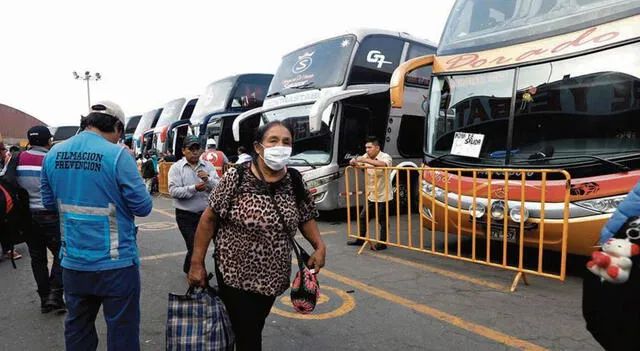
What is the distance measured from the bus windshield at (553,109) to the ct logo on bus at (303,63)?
12.8 ft

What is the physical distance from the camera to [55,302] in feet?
12.8

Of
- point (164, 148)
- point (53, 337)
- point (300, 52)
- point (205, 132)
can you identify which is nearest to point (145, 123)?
point (164, 148)

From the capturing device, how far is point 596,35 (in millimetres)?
4559

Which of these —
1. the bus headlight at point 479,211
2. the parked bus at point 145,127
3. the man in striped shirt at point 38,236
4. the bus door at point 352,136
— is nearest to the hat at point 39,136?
the man in striped shirt at point 38,236

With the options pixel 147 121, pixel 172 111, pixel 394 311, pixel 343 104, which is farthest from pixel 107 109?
pixel 147 121

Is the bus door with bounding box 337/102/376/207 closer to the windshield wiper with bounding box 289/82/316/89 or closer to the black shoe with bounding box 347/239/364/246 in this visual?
the windshield wiper with bounding box 289/82/316/89

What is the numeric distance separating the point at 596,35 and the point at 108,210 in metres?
5.04

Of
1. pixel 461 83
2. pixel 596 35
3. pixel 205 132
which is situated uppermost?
pixel 596 35

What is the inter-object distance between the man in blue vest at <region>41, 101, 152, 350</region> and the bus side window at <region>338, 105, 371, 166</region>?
599cm

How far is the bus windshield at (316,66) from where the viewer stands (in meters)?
8.34

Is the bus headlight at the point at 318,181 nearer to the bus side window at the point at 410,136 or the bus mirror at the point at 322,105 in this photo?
the bus mirror at the point at 322,105

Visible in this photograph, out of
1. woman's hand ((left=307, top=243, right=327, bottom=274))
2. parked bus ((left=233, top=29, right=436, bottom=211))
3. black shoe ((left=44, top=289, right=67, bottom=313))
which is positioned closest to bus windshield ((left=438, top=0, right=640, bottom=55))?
parked bus ((left=233, top=29, right=436, bottom=211))

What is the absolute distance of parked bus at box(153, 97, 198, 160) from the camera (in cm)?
1598

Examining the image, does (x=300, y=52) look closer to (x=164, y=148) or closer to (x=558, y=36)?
(x=558, y=36)
